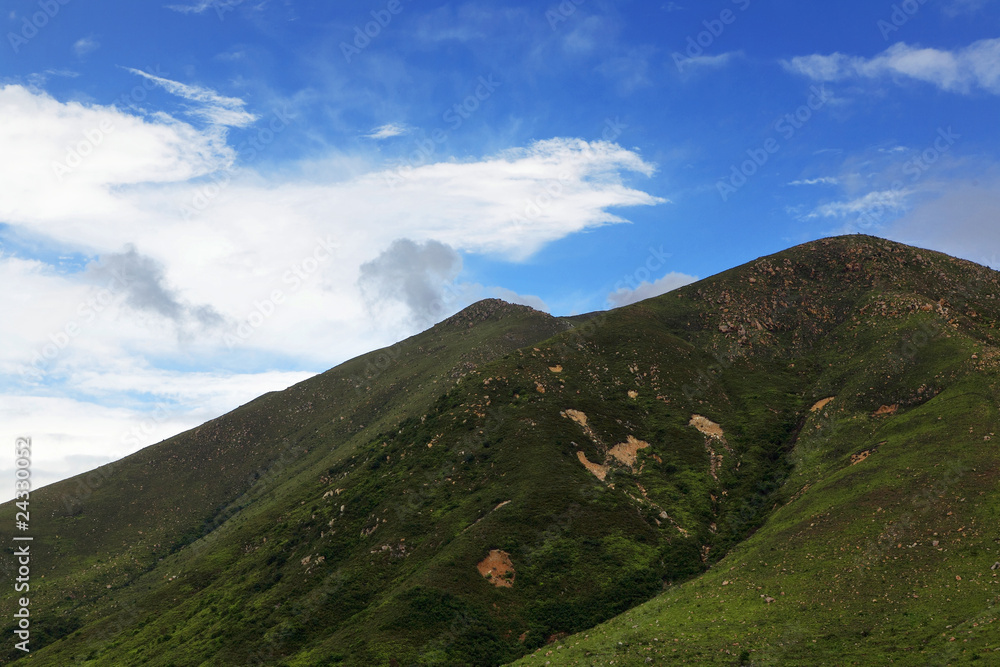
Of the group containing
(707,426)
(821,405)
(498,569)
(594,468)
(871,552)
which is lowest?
(871,552)

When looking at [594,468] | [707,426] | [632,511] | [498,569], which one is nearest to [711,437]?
[707,426]

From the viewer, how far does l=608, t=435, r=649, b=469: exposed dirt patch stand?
3403 inches

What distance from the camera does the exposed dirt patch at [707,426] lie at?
92.0 meters

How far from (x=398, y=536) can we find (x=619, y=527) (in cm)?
2844

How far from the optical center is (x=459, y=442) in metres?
89.8

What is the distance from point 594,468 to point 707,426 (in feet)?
75.0

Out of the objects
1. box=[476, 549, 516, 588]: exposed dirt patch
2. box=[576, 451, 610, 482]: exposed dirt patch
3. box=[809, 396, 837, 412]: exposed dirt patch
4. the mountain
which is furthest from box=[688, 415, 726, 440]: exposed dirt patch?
box=[476, 549, 516, 588]: exposed dirt patch

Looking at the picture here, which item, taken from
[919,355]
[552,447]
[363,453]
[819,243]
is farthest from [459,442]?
[819,243]

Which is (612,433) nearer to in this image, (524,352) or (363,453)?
(524,352)

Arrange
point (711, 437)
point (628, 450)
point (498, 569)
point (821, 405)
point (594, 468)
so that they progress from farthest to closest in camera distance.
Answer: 1. point (821, 405)
2. point (711, 437)
3. point (628, 450)
4. point (594, 468)
5. point (498, 569)

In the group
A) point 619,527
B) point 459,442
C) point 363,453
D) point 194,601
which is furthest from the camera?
point 363,453

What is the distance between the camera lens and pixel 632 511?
76.2m

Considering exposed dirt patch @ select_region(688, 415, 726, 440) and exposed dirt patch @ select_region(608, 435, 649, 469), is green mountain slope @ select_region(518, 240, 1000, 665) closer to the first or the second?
exposed dirt patch @ select_region(688, 415, 726, 440)

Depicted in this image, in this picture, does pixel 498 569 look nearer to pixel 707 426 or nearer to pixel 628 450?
pixel 628 450
